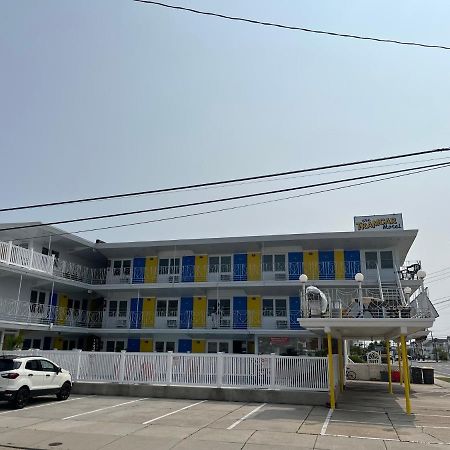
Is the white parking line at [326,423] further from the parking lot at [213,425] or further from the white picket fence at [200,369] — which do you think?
the white picket fence at [200,369]

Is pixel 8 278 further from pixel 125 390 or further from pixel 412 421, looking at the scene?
pixel 412 421

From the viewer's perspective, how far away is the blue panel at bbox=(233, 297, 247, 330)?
2777cm

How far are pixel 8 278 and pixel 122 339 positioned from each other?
8.72m

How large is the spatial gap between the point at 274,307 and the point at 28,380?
17.0 meters

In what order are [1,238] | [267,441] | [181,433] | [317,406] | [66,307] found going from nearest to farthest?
[267,441], [181,433], [317,406], [1,238], [66,307]

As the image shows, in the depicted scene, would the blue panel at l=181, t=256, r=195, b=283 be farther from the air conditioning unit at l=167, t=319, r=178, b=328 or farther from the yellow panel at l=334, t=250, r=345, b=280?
the yellow panel at l=334, t=250, r=345, b=280

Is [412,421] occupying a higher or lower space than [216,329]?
lower

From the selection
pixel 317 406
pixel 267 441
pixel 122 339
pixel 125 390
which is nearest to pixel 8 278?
pixel 122 339

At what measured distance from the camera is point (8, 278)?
25500 mm

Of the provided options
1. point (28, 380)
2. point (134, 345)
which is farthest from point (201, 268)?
point (28, 380)

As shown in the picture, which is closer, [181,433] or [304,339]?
[181,433]

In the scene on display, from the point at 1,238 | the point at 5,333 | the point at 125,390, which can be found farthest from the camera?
the point at 1,238

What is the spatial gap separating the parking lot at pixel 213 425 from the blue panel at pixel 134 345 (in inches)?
554

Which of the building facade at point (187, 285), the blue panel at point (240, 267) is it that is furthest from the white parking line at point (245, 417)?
the blue panel at point (240, 267)
